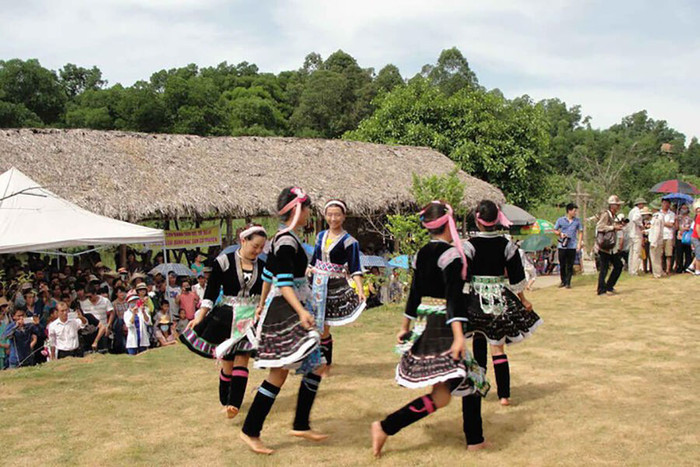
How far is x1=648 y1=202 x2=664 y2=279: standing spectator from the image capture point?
13.7m

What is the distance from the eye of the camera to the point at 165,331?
1020cm

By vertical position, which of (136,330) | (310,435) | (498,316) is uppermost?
(498,316)

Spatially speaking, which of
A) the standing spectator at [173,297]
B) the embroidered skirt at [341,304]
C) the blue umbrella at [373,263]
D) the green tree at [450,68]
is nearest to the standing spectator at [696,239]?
the blue umbrella at [373,263]

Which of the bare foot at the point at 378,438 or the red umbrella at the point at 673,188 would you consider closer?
the bare foot at the point at 378,438

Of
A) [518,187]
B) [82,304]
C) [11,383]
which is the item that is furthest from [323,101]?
[11,383]

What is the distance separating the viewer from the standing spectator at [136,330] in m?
9.57

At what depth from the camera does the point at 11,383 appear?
715 centimetres

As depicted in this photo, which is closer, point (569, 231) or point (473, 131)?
point (569, 231)

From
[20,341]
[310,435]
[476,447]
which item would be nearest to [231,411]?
[310,435]

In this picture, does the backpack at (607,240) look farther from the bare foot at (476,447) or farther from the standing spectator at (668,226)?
the bare foot at (476,447)

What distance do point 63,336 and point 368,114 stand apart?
33.3 m

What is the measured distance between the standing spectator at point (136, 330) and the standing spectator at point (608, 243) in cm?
799

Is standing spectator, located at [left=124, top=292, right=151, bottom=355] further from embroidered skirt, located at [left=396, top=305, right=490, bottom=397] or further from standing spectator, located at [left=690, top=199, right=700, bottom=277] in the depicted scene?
standing spectator, located at [left=690, top=199, right=700, bottom=277]

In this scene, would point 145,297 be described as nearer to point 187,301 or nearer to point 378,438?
point 187,301
